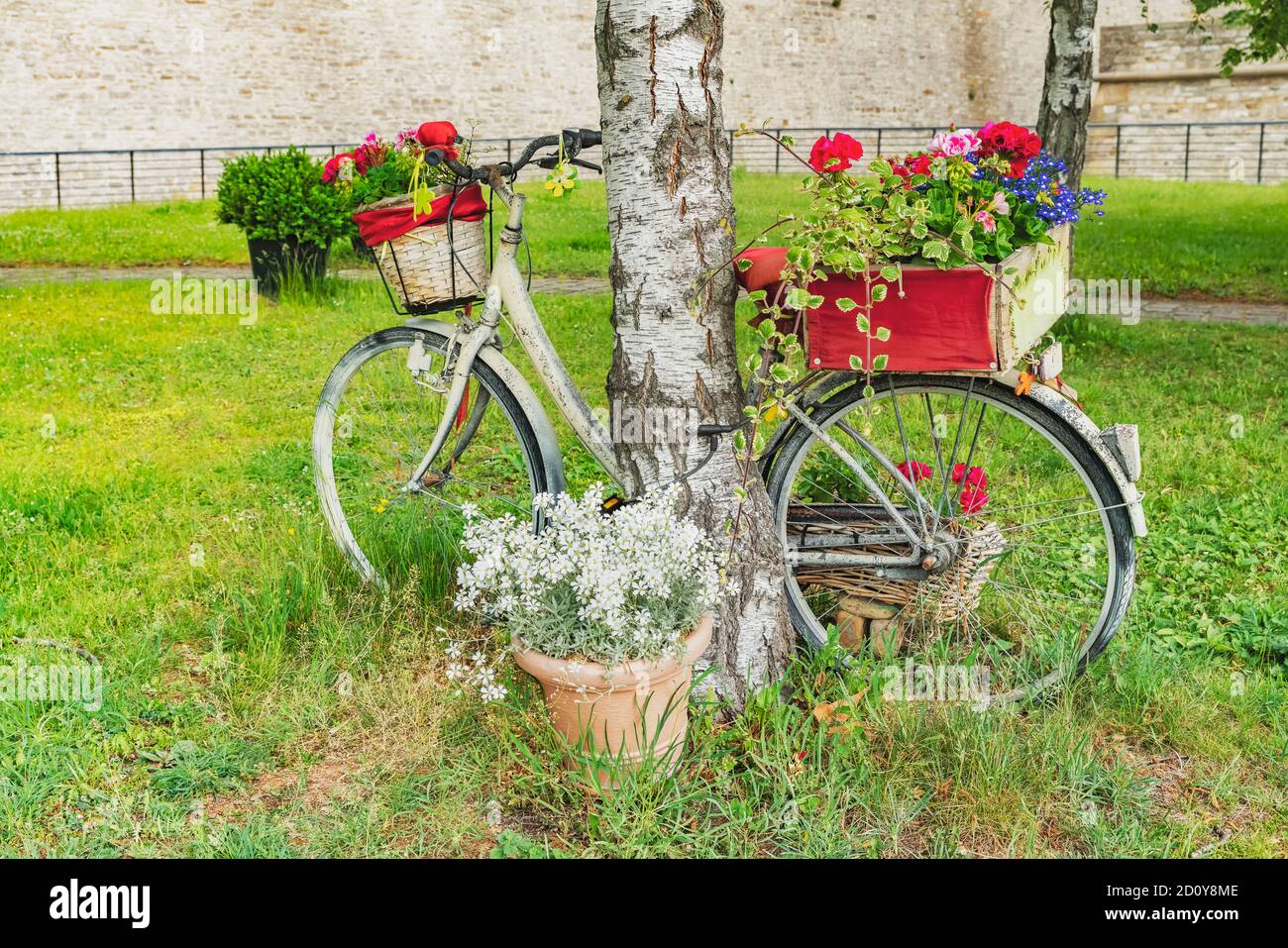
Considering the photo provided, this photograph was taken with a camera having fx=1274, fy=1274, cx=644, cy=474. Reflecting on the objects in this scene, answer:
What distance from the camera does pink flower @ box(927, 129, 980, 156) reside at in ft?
9.53

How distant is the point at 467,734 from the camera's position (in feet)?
10.00

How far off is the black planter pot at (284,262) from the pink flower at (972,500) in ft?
21.7

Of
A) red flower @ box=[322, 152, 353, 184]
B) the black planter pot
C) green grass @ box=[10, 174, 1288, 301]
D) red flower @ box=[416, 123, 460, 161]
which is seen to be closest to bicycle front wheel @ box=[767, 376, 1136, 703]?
red flower @ box=[416, 123, 460, 161]

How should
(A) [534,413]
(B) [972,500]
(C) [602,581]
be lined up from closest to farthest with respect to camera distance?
(C) [602,581], (B) [972,500], (A) [534,413]

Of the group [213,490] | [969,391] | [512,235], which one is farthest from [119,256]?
[969,391]

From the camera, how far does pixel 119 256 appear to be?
11477mm

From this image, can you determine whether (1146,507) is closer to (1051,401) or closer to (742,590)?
(1051,401)

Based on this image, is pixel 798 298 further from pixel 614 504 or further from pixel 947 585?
pixel 947 585

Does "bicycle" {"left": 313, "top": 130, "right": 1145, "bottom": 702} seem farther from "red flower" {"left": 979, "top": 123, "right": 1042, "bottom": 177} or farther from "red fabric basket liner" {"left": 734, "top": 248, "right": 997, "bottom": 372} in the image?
"red flower" {"left": 979, "top": 123, "right": 1042, "bottom": 177}

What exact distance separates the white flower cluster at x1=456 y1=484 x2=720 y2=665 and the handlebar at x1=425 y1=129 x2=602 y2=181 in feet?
3.05

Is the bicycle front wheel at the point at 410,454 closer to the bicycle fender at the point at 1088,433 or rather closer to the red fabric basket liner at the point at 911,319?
the red fabric basket liner at the point at 911,319

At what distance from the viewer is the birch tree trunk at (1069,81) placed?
7172 millimetres

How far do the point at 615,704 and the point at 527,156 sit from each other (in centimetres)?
144

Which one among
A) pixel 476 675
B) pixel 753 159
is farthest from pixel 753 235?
pixel 753 159
